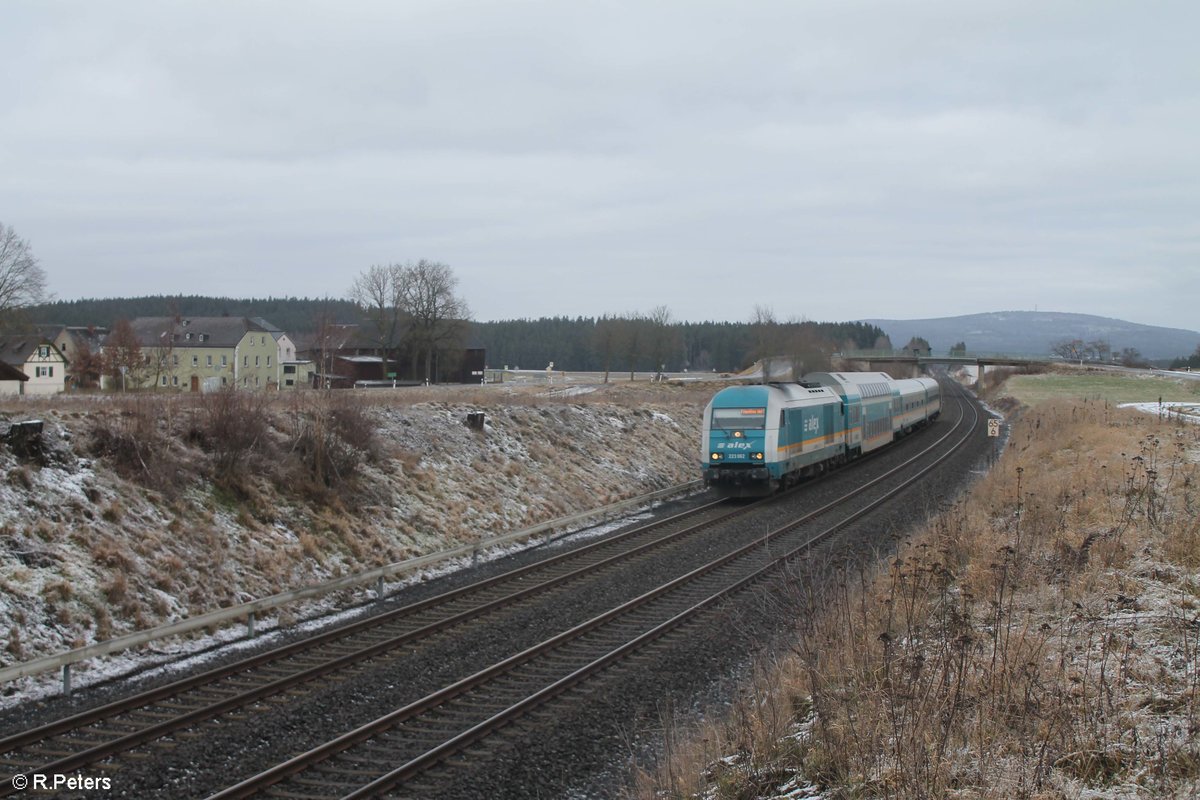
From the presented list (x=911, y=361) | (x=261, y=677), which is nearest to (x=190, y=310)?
(x=911, y=361)

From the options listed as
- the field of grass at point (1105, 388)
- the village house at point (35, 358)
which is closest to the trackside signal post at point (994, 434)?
the field of grass at point (1105, 388)

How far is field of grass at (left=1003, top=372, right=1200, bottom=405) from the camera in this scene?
56.0 m

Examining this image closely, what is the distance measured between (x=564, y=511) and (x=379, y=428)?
5.30 m

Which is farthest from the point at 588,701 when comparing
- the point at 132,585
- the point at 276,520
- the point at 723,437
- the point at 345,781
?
the point at 723,437

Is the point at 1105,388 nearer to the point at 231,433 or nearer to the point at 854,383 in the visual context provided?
the point at 854,383

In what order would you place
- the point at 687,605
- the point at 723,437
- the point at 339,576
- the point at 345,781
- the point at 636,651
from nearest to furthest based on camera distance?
the point at 345,781, the point at 636,651, the point at 687,605, the point at 339,576, the point at 723,437

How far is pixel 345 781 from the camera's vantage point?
336 inches

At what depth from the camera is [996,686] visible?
7637mm

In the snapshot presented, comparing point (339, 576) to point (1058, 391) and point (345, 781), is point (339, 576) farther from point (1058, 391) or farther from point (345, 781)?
point (1058, 391)

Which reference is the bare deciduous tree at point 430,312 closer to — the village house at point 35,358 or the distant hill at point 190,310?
the village house at point 35,358

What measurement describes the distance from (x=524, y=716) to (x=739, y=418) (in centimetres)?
1779

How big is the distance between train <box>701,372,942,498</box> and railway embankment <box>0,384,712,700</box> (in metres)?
3.51

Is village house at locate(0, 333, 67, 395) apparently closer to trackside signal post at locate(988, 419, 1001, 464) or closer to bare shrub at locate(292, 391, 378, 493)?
bare shrub at locate(292, 391, 378, 493)

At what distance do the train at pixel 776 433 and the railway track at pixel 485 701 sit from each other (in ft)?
26.0
